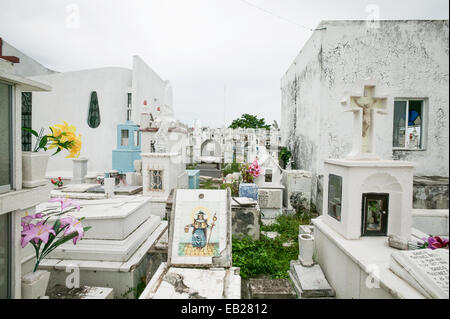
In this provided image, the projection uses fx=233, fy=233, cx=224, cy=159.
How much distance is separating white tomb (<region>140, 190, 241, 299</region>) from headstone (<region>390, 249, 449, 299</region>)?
59.1 inches

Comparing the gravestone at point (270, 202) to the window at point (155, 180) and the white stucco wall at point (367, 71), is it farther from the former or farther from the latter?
the window at point (155, 180)

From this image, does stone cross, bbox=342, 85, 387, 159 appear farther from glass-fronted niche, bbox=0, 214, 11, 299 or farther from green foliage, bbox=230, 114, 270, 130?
green foliage, bbox=230, 114, 270, 130

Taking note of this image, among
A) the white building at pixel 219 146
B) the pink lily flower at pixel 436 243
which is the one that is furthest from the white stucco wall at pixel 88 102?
the pink lily flower at pixel 436 243

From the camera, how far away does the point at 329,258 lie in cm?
311

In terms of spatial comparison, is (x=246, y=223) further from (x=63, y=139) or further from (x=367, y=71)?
(x=367, y=71)

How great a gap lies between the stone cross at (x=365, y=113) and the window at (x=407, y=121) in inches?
135

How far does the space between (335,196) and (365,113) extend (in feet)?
3.95

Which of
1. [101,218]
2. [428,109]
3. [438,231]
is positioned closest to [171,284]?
[101,218]

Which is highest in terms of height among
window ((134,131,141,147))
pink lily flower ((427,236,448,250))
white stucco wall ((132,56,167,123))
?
white stucco wall ((132,56,167,123))

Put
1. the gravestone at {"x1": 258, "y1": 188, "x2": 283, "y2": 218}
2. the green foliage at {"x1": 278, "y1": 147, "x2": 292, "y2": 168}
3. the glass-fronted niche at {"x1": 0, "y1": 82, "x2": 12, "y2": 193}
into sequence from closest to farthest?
1. the glass-fronted niche at {"x1": 0, "y1": 82, "x2": 12, "y2": 193}
2. the gravestone at {"x1": 258, "y1": 188, "x2": 283, "y2": 218}
3. the green foliage at {"x1": 278, "y1": 147, "x2": 292, "y2": 168}


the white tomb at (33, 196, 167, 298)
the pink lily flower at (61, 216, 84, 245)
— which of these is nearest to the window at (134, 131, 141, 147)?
the white tomb at (33, 196, 167, 298)

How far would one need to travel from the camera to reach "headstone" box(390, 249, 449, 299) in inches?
66.5

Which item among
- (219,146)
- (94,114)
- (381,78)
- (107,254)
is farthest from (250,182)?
(94,114)

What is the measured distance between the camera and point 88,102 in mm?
11797
